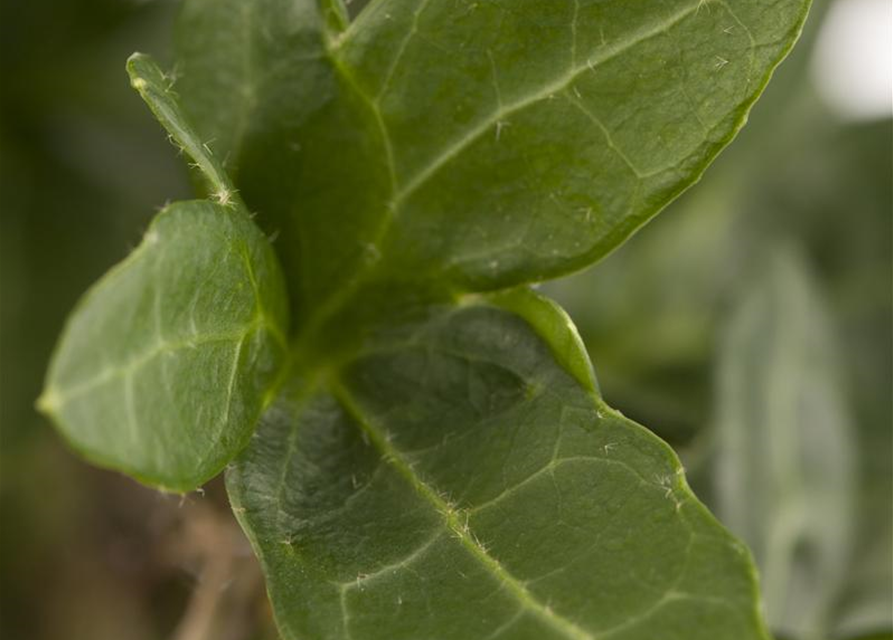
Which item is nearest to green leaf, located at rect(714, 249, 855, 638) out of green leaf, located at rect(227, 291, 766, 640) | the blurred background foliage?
the blurred background foliage

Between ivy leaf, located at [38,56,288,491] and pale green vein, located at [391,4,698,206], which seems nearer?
ivy leaf, located at [38,56,288,491]

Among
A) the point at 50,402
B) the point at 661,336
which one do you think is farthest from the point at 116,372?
the point at 661,336

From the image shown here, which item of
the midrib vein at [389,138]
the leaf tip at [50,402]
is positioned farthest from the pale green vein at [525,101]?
the leaf tip at [50,402]

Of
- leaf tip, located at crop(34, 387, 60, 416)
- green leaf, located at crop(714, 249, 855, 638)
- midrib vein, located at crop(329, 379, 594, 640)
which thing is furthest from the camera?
green leaf, located at crop(714, 249, 855, 638)

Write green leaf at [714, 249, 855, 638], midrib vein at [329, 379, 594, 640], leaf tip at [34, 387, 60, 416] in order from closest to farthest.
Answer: leaf tip at [34, 387, 60, 416]
midrib vein at [329, 379, 594, 640]
green leaf at [714, 249, 855, 638]

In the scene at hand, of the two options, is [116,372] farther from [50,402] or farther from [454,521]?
[454,521]

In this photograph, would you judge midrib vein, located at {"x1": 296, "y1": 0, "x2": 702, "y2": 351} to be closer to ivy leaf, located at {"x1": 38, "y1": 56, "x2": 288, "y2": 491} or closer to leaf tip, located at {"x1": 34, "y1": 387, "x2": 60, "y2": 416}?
ivy leaf, located at {"x1": 38, "y1": 56, "x2": 288, "y2": 491}

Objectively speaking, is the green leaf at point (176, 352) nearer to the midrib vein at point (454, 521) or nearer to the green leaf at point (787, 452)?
the midrib vein at point (454, 521)
